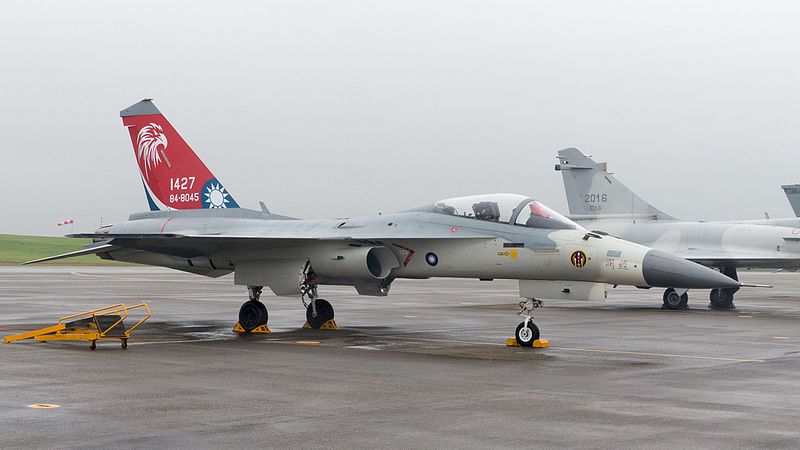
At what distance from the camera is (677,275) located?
11.9 meters

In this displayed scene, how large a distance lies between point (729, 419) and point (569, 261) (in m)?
5.44

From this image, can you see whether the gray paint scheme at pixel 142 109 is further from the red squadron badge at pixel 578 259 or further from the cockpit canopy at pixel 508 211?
the red squadron badge at pixel 578 259

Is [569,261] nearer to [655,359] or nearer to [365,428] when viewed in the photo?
[655,359]

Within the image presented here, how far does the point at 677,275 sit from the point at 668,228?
13672 mm

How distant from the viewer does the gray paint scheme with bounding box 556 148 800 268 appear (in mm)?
23109

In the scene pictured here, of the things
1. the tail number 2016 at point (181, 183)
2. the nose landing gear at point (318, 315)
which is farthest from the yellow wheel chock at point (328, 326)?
the tail number 2016 at point (181, 183)

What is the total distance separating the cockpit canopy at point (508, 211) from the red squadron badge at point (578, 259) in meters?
0.56

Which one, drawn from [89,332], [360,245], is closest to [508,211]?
[360,245]

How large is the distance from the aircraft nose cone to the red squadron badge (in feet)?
2.49

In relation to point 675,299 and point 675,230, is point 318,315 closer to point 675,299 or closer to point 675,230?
point 675,299

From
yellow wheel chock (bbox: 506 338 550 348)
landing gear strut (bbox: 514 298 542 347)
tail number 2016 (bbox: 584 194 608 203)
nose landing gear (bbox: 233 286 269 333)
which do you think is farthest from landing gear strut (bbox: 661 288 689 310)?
nose landing gear (bbox: 233 286 269 333)

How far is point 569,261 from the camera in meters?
12.4

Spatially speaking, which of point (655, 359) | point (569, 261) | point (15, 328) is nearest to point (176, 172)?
point (15, 328)

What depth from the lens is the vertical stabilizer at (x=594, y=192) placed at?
1061 inches
